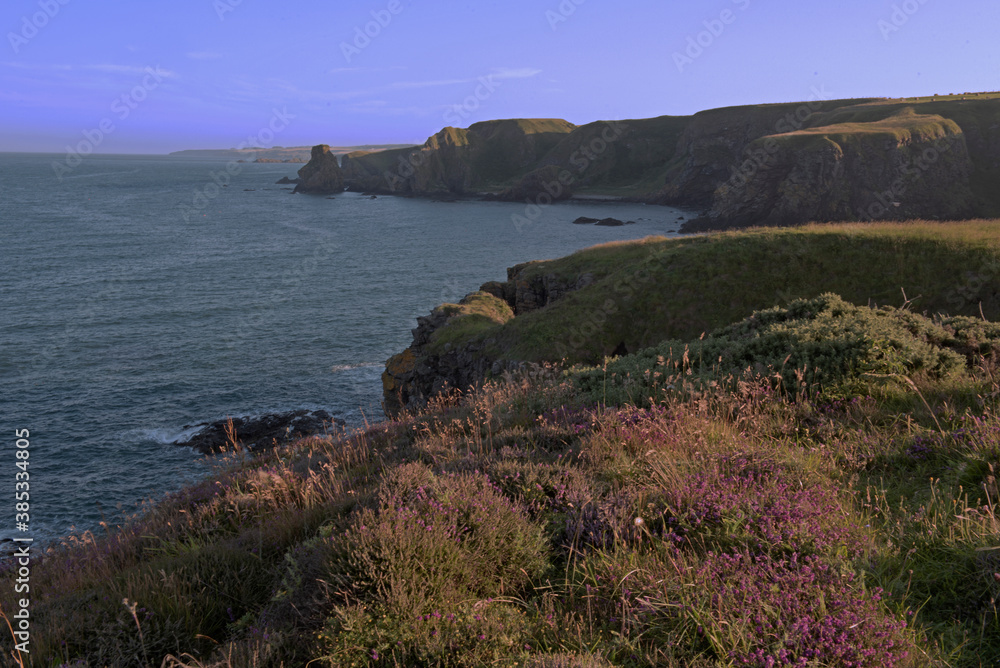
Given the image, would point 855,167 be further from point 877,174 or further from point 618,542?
point 618,542

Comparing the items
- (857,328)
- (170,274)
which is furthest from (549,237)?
(857,328)

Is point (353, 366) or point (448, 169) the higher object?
point (448, 169)

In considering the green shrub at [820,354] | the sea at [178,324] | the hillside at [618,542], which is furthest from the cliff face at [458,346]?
the hillside at [618,542]

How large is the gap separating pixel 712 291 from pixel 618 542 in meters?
23.2

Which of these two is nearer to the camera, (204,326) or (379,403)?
(379,403)

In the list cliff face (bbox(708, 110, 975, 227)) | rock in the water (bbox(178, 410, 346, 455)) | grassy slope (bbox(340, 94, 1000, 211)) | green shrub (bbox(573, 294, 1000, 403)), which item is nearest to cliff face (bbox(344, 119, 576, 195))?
grassy slope (bbox(340, 94, 1000, 211))

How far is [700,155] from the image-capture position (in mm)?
143500

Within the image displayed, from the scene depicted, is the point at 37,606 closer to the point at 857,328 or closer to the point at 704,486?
the point at 704,486

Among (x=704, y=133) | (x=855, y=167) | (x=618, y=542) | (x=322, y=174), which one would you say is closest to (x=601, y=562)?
(x=618, y=542)

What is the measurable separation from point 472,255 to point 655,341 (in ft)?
202

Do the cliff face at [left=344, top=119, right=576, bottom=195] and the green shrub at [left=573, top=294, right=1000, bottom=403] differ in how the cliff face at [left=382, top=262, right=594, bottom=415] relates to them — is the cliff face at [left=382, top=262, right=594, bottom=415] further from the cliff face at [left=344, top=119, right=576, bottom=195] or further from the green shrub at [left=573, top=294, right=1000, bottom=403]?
the cliff face at [left=344, top=119, right=576, bottom=195]

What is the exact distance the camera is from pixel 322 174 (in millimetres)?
191500

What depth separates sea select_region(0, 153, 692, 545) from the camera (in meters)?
27.3

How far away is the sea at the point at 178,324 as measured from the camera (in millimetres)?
27344
